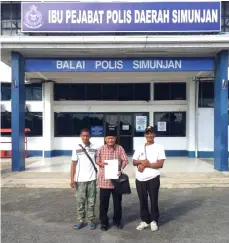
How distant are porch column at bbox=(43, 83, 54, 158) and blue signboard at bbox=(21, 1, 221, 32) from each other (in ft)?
17.2

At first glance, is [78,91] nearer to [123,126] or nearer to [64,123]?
[64,123]

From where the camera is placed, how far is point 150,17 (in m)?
9.36

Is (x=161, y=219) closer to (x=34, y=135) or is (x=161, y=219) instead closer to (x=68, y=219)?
(x=68, y=219)

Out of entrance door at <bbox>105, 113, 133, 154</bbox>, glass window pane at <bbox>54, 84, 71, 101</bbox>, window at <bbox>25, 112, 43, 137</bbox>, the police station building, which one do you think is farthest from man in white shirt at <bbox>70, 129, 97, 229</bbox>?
window at <bbox>25, 112, 43, 137</bbox>

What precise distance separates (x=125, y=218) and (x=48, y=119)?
30.4 feet

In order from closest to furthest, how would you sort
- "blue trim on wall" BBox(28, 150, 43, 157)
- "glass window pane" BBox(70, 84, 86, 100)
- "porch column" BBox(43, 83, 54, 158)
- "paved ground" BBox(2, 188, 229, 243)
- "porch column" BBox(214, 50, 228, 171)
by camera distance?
"paved ground" BBox(2, 188, 229, 243) → "porch column" BBox(214, 50, 228, 171) → "porch column" BBox(43, 83, 54, 158) → "blue trim on wall" BBox(28, 150, 43, 157) → "glass window pane" BBox(70, 84, 86, 100)

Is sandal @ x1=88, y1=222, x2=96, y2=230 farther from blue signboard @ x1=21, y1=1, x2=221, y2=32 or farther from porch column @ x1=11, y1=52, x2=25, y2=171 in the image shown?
blue signboard @ x1=21, y1=1, x2=221, y2=32

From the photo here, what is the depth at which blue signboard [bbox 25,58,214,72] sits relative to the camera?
10.1 meters

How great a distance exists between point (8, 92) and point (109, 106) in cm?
482

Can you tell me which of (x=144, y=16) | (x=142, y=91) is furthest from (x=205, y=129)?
(x=144, y=16)

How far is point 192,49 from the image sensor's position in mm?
9539

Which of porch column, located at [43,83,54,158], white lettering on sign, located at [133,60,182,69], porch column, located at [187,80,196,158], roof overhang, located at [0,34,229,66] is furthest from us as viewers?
porch column, located at [43,83,54,158]

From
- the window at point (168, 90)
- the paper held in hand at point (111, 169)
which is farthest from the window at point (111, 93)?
the paper held in hand at point (111, 169)

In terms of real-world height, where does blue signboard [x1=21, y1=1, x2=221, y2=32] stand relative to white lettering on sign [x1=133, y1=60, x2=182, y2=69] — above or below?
above
